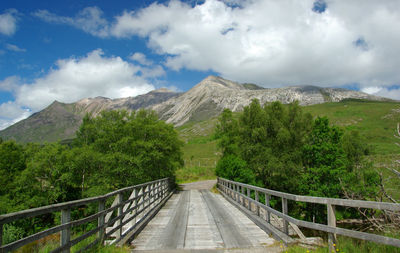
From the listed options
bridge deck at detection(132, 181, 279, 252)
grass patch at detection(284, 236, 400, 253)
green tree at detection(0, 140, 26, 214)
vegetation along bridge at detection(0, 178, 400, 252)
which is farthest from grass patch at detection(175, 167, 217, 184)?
grass patch at detection(284, 236, 400, 253)

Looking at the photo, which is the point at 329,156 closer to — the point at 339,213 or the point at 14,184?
the point at 339,213

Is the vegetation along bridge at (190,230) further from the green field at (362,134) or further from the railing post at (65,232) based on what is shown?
the green field at (362,134)

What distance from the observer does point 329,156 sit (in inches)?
1145

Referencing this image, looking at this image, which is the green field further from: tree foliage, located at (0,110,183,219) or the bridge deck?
the bridge deck

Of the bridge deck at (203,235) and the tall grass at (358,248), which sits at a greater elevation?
the tall grass at (358,248)

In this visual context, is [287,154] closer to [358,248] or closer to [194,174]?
[194,174]

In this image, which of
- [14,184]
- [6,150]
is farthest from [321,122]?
[6,150]

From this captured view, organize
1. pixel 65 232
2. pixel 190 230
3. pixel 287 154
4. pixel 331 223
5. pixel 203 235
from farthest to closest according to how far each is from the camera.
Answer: pixel 287 154 → pixel 190 230 → pixel 203 235 → pixel 331 223 → pixel 65 232

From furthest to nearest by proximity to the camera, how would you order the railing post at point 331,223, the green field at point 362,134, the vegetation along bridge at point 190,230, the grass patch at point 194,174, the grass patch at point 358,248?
the green field at point 362,134
the grass patch at point 194,174
the railing post at point 331,223
the grass patch at point 358,248
the vegetation along bridge at point 190,230

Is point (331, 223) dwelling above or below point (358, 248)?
above

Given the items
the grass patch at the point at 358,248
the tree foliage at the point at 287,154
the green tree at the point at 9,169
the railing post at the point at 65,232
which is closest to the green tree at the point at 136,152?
the tree foliage at the point at 287,154

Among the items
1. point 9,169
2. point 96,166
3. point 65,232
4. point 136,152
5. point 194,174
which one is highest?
point 136,152

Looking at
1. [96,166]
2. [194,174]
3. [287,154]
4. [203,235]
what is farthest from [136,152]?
[203,235]

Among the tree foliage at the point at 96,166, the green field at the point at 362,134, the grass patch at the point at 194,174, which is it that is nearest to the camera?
the tree foliage at the point at 96,166
